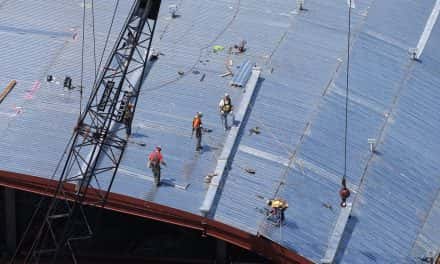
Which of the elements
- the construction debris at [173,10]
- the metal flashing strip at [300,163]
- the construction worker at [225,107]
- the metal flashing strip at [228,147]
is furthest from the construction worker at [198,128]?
the construction debris at [173,10]

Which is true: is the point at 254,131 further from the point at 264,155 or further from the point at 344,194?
the point at 344,194

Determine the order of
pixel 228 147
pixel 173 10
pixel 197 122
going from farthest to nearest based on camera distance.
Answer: pixel 173 10 → pixel 228 147 → pixel 197 122

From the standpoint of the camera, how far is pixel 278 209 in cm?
5897

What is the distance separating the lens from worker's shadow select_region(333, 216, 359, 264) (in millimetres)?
59781

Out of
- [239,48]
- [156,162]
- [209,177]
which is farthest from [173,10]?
[156,162]

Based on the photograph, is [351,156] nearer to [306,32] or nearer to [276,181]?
[276,181]

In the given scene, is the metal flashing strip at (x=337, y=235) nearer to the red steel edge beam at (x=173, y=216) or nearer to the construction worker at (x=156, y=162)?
the red steel edge beam at (x=173, y=216)

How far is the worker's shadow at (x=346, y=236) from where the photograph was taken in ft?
196

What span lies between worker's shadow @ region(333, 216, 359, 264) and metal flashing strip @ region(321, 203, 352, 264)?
396 millimetres

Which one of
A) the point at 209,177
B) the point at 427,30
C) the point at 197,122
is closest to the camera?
the point at 209,177

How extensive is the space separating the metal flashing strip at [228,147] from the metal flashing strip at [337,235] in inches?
305

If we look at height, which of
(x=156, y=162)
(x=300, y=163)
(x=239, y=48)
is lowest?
(x=156, y=162)

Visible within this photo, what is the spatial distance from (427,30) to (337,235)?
28.3 metres

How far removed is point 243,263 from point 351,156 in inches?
422
